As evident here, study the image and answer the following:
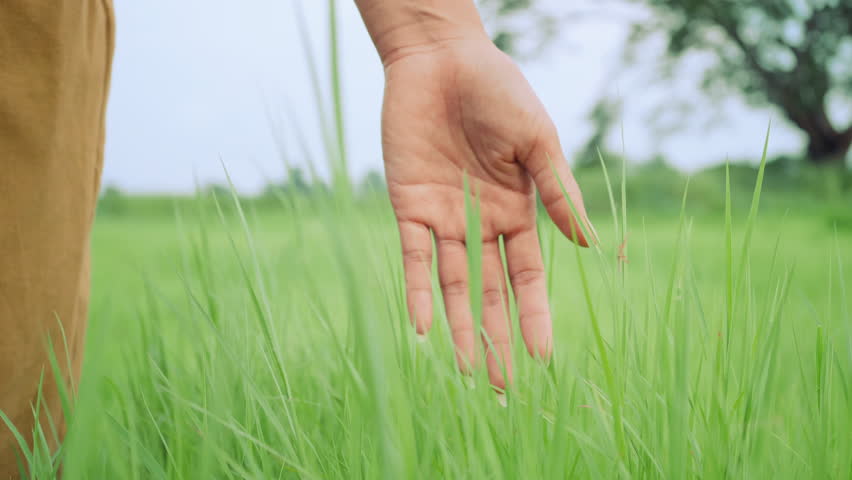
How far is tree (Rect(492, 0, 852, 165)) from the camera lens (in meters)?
9.57

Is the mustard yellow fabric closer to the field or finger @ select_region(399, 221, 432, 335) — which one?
the field

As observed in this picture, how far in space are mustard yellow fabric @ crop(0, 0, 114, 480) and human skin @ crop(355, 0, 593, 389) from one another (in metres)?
0.42

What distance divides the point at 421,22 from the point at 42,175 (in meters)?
0.58

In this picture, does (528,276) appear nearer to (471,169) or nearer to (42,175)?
(471,169)

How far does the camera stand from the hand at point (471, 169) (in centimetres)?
95

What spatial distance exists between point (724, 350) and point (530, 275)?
1.18 ft

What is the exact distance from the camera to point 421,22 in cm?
102

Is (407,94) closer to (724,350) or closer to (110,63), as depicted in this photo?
(110,63)

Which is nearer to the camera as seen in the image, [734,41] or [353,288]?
[353,288]

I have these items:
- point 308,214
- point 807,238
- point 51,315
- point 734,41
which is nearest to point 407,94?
point 308,214

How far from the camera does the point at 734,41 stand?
10133mm

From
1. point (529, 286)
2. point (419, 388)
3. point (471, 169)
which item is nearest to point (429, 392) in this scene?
point (419, 388)

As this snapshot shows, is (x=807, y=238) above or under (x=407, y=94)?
under

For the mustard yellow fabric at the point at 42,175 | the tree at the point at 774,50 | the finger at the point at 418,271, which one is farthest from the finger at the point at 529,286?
the tree at the point at 774,50
